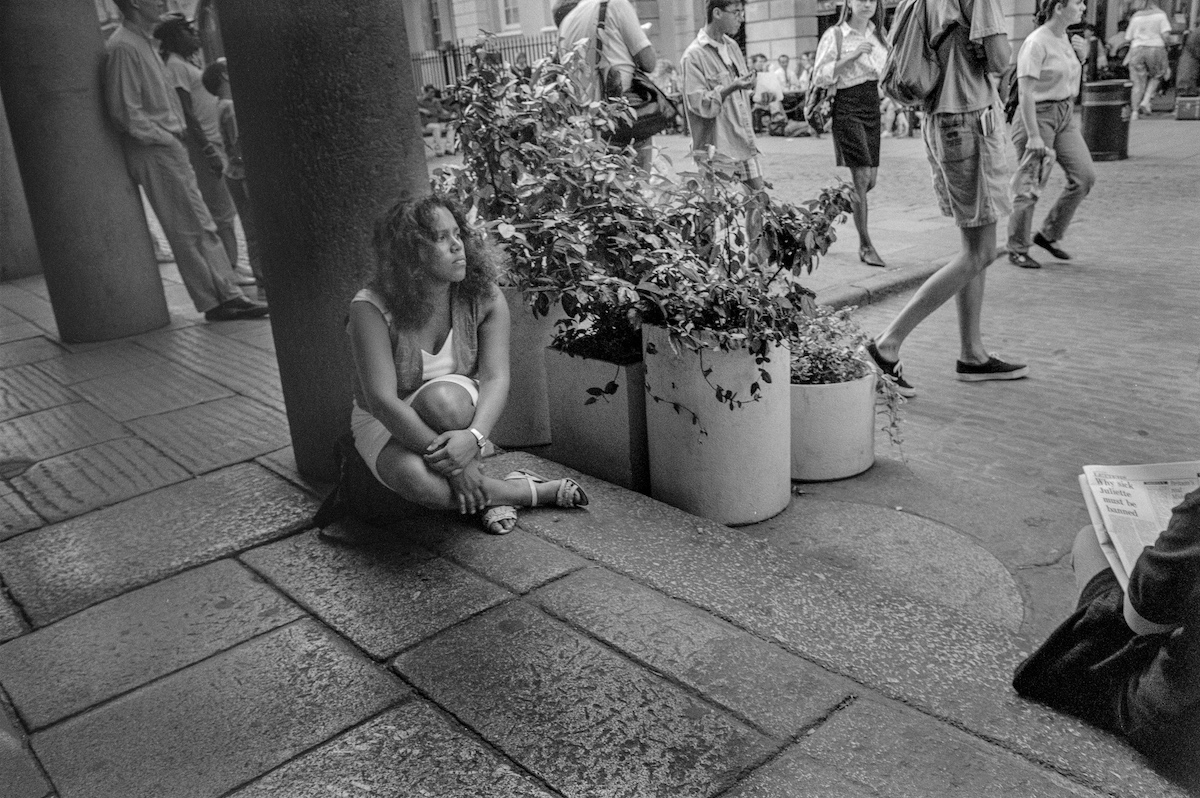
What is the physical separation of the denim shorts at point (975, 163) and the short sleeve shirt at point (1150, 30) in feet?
52.8

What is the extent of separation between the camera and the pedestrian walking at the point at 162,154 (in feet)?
21.7

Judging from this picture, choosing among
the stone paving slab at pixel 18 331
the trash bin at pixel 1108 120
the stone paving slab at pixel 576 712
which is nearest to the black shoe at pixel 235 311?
the stone paving slab at pixel 18 331

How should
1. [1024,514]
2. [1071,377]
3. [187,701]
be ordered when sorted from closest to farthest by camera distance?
[187,701] → [1024,514] → [1071,377]

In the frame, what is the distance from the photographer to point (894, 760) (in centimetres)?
220

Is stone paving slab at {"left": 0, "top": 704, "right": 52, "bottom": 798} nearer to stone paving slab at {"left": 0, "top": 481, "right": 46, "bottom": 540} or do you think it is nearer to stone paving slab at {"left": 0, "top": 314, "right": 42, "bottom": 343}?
stone paving slab at {"left": 0, "top": 481, "right": 46, "bottom": 540}

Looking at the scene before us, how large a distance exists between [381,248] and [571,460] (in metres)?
1.29

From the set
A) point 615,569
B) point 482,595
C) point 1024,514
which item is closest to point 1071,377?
point 1024,514

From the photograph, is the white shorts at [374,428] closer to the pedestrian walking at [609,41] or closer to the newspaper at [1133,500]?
the newspaper at [1133,500]

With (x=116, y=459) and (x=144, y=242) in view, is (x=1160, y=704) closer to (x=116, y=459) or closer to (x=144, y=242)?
(x=116, y=459)

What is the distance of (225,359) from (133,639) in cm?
336

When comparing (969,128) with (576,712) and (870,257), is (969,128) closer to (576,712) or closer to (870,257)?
(870,257)

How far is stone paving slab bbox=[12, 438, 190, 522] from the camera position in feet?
13.1

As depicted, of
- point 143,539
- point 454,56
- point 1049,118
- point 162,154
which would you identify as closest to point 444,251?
point 143,539

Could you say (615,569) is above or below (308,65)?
below
